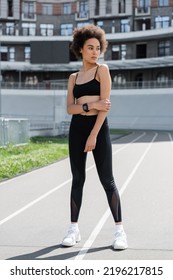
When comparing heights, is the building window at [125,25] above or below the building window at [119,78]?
above

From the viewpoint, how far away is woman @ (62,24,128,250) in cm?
538

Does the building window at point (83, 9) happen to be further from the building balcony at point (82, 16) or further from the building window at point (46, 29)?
the building window at point (46, 29)

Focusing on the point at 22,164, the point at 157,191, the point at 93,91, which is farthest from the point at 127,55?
the point at 93,91

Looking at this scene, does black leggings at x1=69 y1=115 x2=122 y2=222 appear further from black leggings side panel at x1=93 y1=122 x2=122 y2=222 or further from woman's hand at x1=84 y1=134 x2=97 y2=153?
woman's hand at x1=84 y1=134 x2=97 y2=153

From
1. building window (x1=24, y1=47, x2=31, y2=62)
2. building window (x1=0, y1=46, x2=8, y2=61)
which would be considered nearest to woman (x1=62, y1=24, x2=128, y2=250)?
building window (x1=24, y1=47, x2=31, y2=62)

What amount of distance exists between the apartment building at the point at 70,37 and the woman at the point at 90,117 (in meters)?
53.6

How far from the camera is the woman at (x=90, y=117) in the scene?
538cm

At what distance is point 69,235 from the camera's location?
5.62m

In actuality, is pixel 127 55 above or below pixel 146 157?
above

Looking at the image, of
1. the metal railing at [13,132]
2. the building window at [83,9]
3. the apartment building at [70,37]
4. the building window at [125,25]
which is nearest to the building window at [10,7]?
the apartment building at [70,37]
